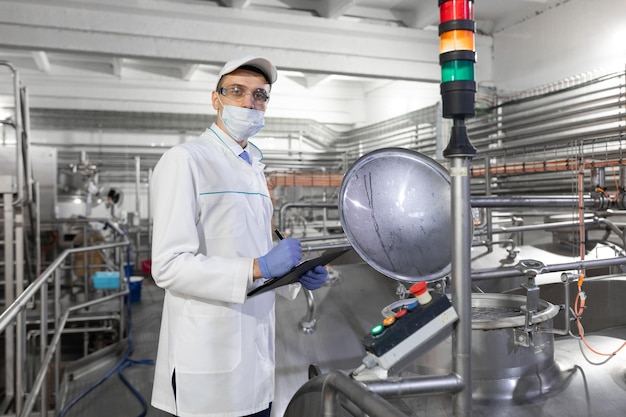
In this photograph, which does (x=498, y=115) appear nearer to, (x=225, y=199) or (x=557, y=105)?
(x=557, y=105)

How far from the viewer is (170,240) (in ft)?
3.50

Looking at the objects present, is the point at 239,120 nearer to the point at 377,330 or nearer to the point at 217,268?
the point at 217,268

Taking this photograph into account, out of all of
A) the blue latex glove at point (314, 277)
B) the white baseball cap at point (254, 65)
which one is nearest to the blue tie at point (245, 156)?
the white baseball cap at point (254, 65)

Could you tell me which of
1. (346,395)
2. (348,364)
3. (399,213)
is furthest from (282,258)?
(348,364)

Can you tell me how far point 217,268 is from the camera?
1034mm

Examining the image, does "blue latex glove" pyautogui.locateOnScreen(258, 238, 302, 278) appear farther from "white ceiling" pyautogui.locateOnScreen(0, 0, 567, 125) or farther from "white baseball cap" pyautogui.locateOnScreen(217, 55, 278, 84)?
"white ceiling" pyautogui.locateOnScreen(0, 0, 567, 125)

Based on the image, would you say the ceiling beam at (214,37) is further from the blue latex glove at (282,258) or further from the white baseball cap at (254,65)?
the blue latex glove at (282,258)

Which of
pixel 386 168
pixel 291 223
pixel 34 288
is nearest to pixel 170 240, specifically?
pixel 386 168

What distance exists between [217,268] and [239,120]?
1.37ft

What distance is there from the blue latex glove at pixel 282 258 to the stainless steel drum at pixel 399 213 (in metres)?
0.14

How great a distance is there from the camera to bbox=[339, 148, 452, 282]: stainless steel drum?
2.96 feet

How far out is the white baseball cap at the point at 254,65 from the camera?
1226 millimetres

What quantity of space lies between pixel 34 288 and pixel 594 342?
70.6 inches

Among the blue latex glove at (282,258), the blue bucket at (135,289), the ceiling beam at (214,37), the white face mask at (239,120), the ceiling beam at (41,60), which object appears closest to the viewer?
the blue latex glove at (282,258)
